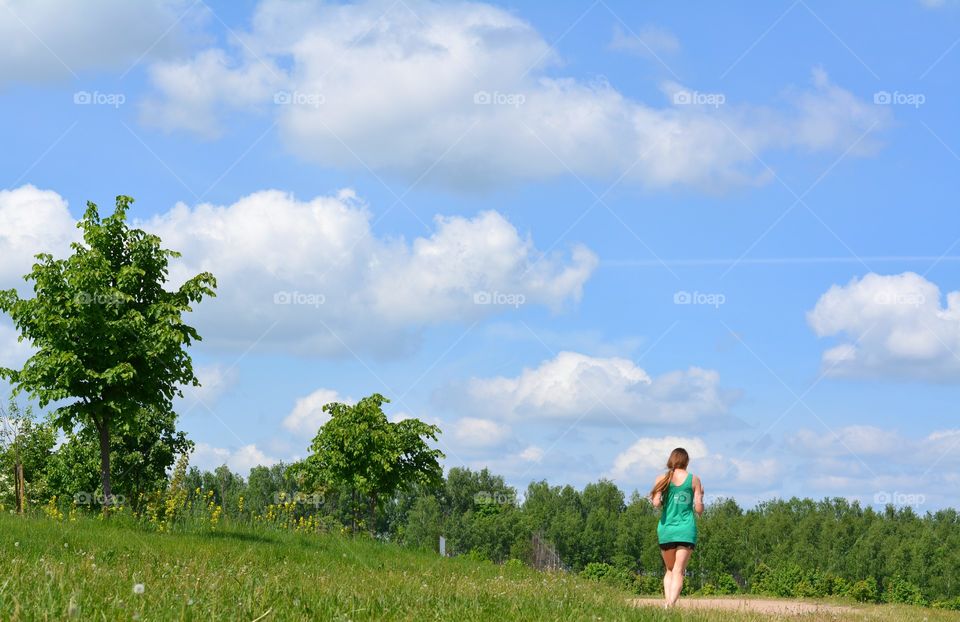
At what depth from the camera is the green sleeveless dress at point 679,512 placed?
11.7 metres

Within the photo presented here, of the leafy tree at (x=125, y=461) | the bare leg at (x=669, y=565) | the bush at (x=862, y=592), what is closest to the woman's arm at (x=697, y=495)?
the bare leg at (x=669, y=565)

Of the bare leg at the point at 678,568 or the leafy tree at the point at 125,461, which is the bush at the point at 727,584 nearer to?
the leafy tree at the point at 125,461

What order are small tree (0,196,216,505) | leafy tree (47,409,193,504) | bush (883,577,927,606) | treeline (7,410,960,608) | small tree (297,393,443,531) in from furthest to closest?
treeline (7,410,960,608) < bush (883,577,927,606) < leafy tree (47,409,193,504) < small tree (297,393,443,531) < small tree (0,196,216,505)

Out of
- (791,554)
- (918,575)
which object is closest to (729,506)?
(791,554)

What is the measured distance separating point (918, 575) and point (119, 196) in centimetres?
9090

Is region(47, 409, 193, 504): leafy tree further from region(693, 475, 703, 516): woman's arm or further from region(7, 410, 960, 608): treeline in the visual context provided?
region(693, 475, 703, 516): woman's arm

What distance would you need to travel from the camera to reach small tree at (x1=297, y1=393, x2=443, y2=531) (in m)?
33.6

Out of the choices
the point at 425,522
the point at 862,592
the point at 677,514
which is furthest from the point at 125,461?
the point at 425,522

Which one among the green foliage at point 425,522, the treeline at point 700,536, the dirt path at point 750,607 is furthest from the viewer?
the green foliage at point 425,522

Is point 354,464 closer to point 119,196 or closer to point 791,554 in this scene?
point 119,196

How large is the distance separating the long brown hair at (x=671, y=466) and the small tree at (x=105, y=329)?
12586 millimetres

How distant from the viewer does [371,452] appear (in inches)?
1325

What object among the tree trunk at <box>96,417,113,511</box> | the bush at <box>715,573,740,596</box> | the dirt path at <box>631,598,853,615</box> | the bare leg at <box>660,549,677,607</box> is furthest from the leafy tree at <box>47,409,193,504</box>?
the bush at <box>715,573,740,596</box>

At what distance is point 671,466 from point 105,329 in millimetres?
14084
